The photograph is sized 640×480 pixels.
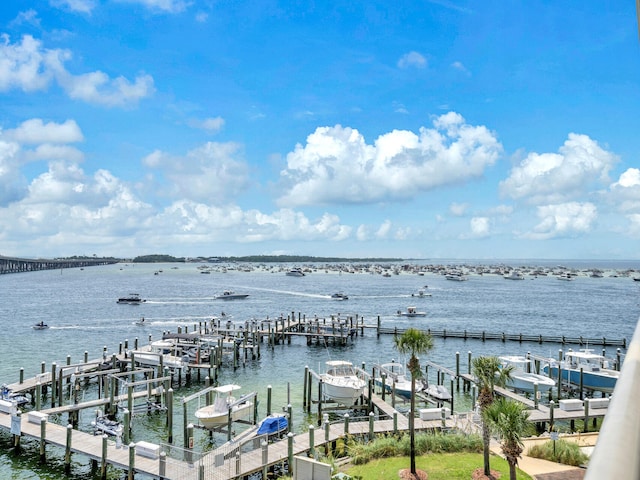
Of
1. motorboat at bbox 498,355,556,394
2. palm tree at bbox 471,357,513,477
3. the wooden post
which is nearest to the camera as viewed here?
palm tree at bbox 471,357,513,477

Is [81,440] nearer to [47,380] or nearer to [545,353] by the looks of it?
[47,380]

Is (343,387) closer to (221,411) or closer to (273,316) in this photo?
(221,411)

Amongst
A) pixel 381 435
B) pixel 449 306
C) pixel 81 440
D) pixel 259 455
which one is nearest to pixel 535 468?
pixel 381 435

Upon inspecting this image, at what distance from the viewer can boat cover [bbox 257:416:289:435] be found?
2948cm

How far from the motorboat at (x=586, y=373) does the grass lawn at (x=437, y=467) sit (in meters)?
18.9

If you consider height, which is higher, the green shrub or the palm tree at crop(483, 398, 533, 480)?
the palm tree at crop(483, 398, 533, 480)

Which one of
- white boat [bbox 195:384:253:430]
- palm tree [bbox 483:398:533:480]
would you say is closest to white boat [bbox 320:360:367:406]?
white boat [bbox 195:384:253:430]

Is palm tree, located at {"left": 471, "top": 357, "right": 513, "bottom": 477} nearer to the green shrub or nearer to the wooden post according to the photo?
the green shrub

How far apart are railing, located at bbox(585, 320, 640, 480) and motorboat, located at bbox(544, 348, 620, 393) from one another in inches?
1697

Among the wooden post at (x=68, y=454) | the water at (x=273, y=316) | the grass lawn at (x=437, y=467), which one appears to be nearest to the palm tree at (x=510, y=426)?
the grass lawn at (x=437, y=467)

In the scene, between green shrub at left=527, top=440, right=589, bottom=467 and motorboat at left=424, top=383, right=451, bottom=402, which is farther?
motorboat at left=424, top=383, right=451, bottom=402

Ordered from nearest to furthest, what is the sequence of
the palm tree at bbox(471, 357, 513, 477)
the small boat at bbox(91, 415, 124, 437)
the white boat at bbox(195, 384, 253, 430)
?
the palm tree at bbox(471, 357, 513, 477), the small boat at bbox(91, 415, 124, 437), the white boat at bbox(195, 384, 253, 430)

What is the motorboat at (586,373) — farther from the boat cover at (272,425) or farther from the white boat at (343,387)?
the boat cover at (272,425)

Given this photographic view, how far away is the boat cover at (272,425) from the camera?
96.7ft
